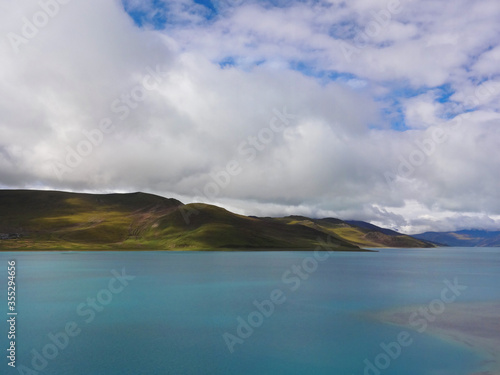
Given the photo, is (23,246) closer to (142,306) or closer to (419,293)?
(142,306)

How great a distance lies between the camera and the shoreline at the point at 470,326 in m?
28.7

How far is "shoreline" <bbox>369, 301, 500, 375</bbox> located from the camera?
28719mm

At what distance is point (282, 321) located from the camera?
39.6 metres

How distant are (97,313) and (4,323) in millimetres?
9064

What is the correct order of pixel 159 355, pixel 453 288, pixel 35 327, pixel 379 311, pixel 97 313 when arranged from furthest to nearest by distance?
1. pixel 453 288
2. pixel 379 311
3. pixel 97 313
4. pixel 35 327
5. pixel 159 355

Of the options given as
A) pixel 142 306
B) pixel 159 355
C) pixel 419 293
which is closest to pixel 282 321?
pixel 159 355

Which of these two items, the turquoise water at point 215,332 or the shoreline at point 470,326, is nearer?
the turquoise water at point 215,332

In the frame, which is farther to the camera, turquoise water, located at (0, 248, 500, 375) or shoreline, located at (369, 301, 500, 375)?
shoreline, located at (369, 301, 500, 375)

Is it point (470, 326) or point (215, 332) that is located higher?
point (470, 326)

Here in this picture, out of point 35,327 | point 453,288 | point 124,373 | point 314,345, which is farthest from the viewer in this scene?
point 453,288

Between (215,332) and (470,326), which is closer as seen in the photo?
(215,332)

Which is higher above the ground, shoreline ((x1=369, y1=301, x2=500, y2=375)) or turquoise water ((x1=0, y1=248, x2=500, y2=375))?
shoreline ((x1=369, y1=301, x2=500, y2=375))

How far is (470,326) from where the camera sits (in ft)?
126

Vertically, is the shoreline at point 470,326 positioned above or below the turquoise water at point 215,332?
above
